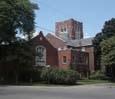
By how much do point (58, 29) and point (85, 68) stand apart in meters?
43.6

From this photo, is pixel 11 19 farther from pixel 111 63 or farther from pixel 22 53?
pixel 111 63

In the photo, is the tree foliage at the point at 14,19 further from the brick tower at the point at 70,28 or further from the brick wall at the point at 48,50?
the brick tower at the point at 70,28

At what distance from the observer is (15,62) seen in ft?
172

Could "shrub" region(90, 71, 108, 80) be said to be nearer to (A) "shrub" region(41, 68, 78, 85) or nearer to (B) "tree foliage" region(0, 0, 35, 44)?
(A) "shrub" region(41, 68, 78, 85)

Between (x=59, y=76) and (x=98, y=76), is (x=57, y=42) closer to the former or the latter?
(x=98, y=76)

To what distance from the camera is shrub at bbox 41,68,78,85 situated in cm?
4972

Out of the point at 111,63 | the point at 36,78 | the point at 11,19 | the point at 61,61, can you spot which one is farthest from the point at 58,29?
the point at 11,19

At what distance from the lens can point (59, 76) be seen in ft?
163

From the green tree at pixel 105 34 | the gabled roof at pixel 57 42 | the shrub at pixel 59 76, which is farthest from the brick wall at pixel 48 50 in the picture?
the shrub at pixel 59 76

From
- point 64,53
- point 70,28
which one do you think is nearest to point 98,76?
point 64,53

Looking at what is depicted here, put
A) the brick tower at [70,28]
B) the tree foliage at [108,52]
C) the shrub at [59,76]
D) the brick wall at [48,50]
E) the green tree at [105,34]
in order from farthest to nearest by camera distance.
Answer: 1. the brick tower at [70,28]
2. the green tree at [105,34]
3. the brick wall at [48,50]
4. the tree foliage at [108,52]
5. the shrub at [59,76]

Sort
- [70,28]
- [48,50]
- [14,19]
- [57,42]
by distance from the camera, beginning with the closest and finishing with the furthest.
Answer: [14,19]
[48,50]
[57,42]
[70,28]

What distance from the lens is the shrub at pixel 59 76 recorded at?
4972 centimetres

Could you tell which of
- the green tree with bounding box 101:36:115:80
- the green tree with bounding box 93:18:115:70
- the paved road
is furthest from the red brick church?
the paved road
